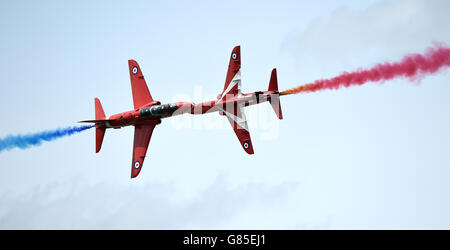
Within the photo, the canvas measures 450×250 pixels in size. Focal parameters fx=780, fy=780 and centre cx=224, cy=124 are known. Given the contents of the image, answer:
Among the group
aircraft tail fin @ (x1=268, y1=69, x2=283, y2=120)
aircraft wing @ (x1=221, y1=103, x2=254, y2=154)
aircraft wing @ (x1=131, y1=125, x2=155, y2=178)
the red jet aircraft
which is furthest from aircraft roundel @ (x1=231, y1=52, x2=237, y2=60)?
aircraft wing @ (x1=131, y1=125, x2=155, y2=178)

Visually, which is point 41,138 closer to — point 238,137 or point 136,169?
point 136,169

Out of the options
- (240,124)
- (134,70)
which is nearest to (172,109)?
(240,124)

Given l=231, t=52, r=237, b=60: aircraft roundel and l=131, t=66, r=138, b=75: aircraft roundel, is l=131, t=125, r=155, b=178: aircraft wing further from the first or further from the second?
l=231, t=52, r=237, b=60: aircraft roundel

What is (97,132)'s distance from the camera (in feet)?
210

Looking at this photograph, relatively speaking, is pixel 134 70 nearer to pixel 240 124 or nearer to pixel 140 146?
pixel 140 146

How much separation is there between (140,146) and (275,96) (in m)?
11.9

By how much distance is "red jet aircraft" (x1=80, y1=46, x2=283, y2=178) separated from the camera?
58594mm

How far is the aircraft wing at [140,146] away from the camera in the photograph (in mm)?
61750

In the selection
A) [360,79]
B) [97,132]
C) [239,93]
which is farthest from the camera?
[97,132]

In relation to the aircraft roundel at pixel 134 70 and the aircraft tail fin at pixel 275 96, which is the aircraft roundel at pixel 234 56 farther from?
the aircraft roundel at pixel 134 70

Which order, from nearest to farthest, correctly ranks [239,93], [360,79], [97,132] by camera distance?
[360,79] → [239,93] → [97,132]

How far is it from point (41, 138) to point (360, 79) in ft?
90.0

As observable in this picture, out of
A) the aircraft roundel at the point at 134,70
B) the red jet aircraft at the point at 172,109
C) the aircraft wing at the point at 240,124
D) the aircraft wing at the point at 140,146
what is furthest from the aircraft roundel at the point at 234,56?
the aircraft roundel at the point at 134,70

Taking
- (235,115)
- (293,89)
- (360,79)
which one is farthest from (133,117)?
(360,79)
